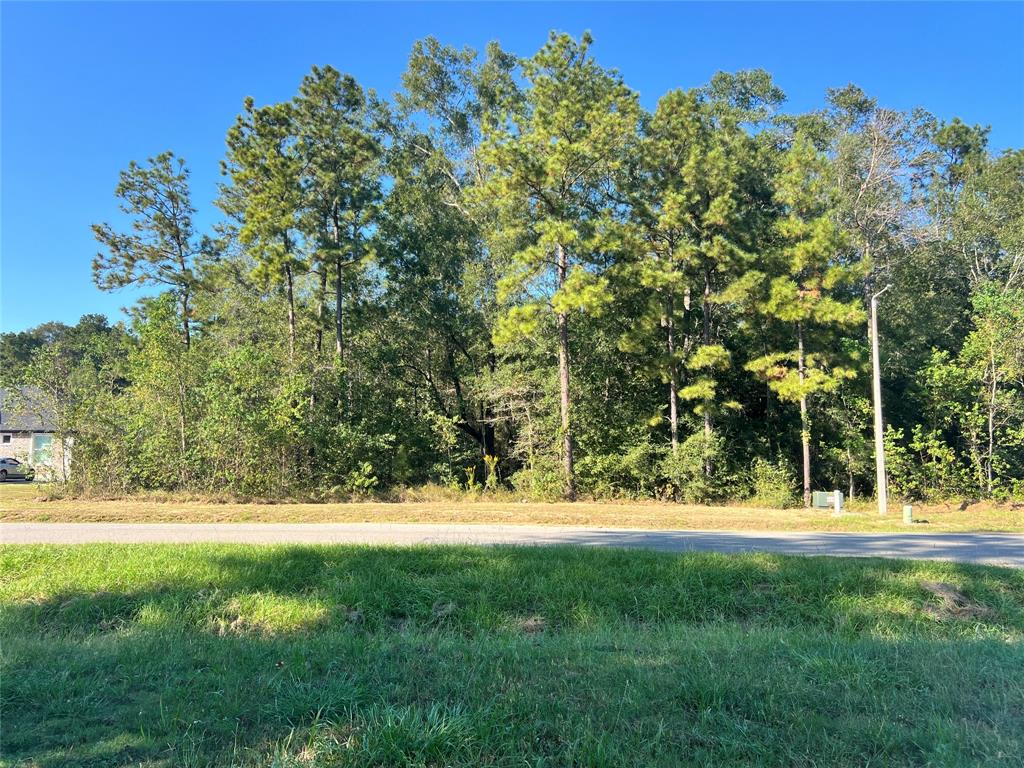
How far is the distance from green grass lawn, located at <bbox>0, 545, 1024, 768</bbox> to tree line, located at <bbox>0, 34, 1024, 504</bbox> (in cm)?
1376

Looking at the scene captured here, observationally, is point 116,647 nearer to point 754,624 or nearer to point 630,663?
point 630,663

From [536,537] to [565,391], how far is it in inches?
434

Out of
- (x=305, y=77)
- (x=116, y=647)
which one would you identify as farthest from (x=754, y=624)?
(x=305, y=77)

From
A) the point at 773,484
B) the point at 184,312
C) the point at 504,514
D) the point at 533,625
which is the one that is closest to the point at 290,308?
the point at 184,312

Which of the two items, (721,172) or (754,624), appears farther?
(721,172)

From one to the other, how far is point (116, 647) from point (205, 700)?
1703mm

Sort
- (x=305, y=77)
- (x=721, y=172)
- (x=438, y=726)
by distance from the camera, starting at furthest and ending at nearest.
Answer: (x=305, y=77), (x=721, y=172), (x=438, y=726)

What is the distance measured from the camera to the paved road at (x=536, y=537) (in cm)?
1030

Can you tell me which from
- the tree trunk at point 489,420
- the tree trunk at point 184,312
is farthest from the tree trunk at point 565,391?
the tree trunk at point 184,312

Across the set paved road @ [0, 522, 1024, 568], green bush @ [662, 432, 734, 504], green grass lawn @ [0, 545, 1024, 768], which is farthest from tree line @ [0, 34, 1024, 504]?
green grass lawn @ [0, 545, 1024, 768]

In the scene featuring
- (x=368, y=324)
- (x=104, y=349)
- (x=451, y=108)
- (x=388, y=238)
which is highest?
→ (x=451, y=108)

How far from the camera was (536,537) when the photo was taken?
1202 cm

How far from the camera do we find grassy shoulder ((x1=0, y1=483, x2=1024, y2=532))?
1520 centimetres

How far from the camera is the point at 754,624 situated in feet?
21.0
